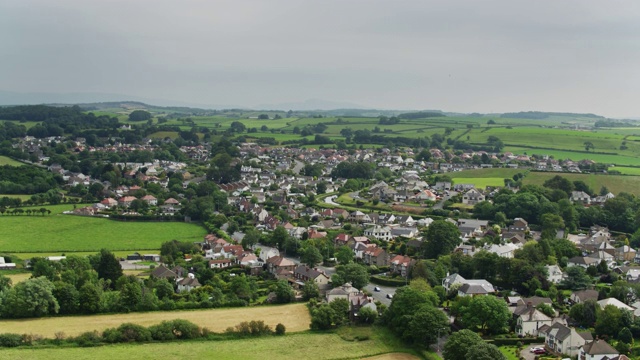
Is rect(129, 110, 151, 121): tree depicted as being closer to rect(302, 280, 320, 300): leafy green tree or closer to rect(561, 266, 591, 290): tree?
rect(302, 280, 320, 300): leafy green tree

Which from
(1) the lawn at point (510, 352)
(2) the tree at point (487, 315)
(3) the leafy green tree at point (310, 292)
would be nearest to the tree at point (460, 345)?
(1) the lawn at point (510, 352)

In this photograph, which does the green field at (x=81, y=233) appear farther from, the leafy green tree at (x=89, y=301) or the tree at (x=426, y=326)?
the tree at (x=426, y=326)

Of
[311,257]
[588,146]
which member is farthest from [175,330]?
[588,146]

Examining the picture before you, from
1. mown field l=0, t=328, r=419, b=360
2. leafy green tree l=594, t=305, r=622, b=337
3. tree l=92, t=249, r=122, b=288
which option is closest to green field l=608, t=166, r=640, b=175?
leafy green tree l=594, t=305, r=622, b=337

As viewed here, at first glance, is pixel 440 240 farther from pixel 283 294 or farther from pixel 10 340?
pixel 10 340

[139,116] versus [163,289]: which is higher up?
[139,116]

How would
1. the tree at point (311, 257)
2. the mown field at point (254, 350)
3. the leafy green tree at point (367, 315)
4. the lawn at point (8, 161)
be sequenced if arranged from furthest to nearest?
1. the lawn at point (8, 161)
2. the tree at point (311, 257)
3. the leafy green tree at point (367, 315)
4. the mown field at point (254, 350)
